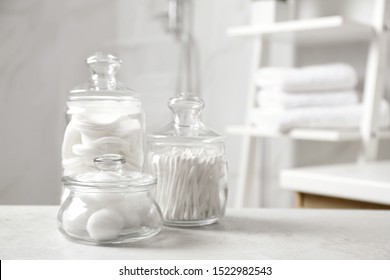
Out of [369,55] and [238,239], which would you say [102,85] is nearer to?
[238,239]

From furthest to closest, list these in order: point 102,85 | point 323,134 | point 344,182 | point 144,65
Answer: point 144,65 → point 323,134 → point 344,182 → point 102,85

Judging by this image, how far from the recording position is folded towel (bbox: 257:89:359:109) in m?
1.55

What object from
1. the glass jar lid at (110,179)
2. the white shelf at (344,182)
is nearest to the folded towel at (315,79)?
the white shelf at (344,182)

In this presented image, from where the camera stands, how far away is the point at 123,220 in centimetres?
51

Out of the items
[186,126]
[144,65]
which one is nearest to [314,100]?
[144,65]

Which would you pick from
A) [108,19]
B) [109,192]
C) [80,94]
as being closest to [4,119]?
[108,19]

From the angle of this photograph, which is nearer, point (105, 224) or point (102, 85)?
point (105, 224)

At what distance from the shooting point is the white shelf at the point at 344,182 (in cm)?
109

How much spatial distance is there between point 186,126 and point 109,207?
0.52ft

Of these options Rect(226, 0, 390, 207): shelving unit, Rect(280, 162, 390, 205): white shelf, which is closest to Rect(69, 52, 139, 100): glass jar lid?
Rect(280, 162, 390, 205): white shelf

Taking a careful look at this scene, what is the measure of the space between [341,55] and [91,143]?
134cm

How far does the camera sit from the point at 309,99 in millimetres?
1555
